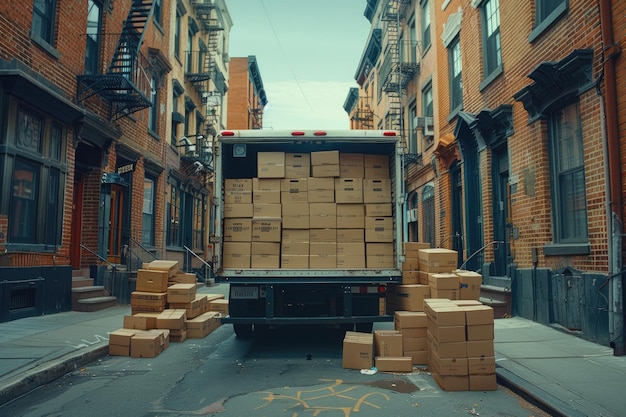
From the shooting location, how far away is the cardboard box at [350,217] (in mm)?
7914

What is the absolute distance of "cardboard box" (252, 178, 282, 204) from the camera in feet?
26.2

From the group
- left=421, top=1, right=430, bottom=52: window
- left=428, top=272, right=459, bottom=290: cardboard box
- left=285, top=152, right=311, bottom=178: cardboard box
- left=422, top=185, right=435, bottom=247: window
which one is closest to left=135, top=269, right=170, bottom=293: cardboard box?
left=285, top=152, right=311, bottom=178: cardboard box

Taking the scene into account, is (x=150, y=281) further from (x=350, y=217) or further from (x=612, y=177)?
(x=612, y=177)

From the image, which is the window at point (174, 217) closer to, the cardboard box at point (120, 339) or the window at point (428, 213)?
the window at point (428, 213)

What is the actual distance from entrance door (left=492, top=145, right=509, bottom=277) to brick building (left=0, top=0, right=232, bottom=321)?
8881mm

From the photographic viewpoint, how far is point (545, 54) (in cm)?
939

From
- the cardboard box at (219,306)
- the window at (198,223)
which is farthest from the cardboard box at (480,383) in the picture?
the window at (198,223)

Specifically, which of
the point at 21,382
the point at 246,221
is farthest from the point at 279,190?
the point at 21,382

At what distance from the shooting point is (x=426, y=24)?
18609 mm

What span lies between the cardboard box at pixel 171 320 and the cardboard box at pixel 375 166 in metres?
3.94

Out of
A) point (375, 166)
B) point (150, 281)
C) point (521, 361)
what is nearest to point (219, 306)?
point (150, 281)

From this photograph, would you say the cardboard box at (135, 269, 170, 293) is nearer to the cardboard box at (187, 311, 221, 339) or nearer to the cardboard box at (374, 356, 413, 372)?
the cardboard box at (187, 311, 221, 339)

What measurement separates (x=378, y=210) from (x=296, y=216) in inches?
48.8

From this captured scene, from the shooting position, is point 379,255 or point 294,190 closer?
point 379,255
